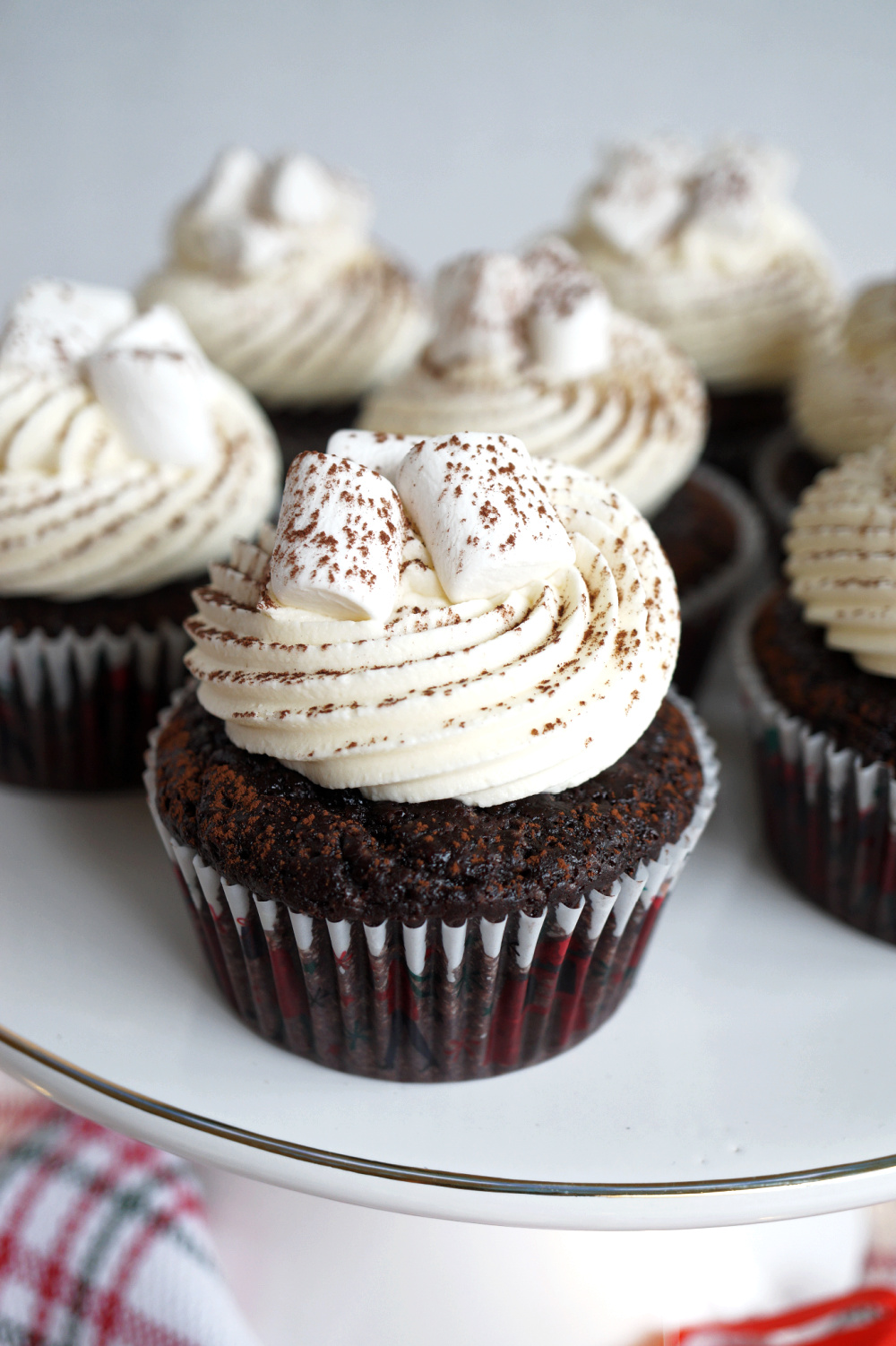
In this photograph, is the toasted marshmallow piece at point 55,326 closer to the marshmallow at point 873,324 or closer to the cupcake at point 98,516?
the cupcake at point 98,516

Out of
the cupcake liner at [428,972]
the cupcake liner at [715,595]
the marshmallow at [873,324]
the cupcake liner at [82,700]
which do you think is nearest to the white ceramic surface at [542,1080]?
the cupcake liner at [428,972]

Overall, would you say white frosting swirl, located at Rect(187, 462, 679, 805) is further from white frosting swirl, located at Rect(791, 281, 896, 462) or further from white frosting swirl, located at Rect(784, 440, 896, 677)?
white frosting swirl, located at Rect(791, 281, 896, 462)

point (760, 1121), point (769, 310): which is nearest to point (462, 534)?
point (760, 1121)

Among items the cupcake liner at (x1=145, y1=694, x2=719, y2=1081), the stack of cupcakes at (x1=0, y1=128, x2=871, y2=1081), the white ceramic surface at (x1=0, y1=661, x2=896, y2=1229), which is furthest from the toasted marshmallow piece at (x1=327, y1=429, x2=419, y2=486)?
the white ceramic surface at (x1=0, y1=661, x2=896, y2=1229)

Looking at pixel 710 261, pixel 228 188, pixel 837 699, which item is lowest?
pixel 837 699

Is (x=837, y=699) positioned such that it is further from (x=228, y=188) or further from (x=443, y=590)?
(x=228, y=188)

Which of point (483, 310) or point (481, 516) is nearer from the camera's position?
point (481, 516)

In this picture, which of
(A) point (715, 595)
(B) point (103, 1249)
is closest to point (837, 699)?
(A) point (715, 595)
